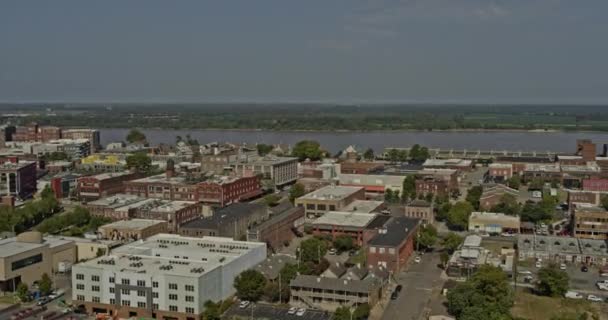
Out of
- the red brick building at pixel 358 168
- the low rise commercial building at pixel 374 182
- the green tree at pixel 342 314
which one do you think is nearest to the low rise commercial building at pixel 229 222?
the green tree at pixel 342 314

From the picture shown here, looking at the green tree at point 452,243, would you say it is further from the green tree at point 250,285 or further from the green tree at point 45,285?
the green tree at point 45,285

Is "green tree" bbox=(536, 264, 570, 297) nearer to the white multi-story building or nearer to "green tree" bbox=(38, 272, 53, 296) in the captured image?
the white multi-story building

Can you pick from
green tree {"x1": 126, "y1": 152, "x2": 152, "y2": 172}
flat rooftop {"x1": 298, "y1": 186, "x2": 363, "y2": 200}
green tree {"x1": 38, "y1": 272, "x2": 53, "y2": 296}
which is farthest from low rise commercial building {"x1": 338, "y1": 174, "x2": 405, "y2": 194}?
green tree {"x1": 38, "y1": 272, "x2": 53, "y2": 296}

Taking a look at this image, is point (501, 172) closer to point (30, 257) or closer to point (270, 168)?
point (270, 168)

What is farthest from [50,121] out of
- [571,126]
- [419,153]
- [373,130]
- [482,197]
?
[482,197]

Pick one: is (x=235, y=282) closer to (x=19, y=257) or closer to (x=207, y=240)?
(x=207, y=240)

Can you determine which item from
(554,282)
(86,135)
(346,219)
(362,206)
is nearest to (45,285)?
(346,219)
